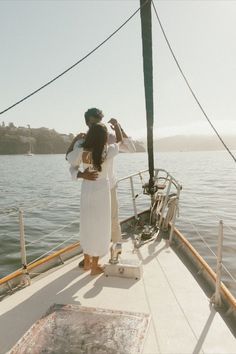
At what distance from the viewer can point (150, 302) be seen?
4.33 m

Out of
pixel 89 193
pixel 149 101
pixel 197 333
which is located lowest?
pixel 197 333

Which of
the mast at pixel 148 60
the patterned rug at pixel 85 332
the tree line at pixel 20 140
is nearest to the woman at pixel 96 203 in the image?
the patterned rug at pixel 85 332

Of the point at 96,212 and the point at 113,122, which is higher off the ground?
the point at 113,122

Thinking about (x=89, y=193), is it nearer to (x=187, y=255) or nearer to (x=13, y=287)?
(x=13, y=287)

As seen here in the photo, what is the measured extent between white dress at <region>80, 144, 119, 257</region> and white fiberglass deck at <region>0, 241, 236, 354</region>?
588 millimetres

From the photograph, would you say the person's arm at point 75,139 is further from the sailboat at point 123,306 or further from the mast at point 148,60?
the mast at point 148,60

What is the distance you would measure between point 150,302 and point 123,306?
384 mm

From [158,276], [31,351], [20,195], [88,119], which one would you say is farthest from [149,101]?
[20,195]

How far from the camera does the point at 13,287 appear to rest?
15.8 feet

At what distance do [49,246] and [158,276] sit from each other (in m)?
7.67

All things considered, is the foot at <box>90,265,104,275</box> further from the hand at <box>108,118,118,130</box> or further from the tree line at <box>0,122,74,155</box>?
the tree line at <box>0,122,74,155</box>

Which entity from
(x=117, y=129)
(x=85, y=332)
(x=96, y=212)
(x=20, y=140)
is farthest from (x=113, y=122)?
(x=20, y=140)

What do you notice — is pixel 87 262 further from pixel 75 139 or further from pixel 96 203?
pixel 75 139

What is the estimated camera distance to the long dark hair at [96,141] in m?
4.54
